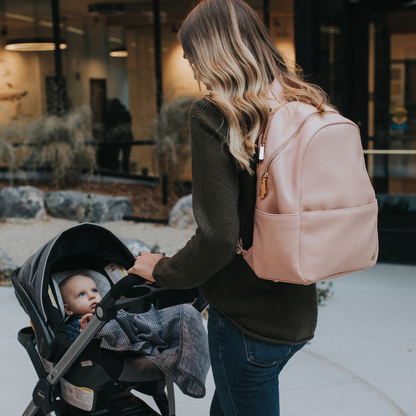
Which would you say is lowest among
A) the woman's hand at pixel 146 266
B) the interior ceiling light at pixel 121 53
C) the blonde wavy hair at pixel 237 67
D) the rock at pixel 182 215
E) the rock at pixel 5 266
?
the rock at pixel 5 266

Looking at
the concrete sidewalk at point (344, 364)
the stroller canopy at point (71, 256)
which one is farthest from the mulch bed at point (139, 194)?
the stroller canopy at point (71, 256)

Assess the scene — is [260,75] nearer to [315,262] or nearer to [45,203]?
[315,262]

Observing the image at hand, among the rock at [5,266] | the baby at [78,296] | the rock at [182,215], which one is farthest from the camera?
the rock at [182,215]

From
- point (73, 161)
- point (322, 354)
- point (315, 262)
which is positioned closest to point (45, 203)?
point (73, 161)

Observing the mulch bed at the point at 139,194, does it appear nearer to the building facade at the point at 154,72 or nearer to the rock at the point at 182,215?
the rock at the point at 182,215

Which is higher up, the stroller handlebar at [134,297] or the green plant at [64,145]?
the green plant at [64,145]

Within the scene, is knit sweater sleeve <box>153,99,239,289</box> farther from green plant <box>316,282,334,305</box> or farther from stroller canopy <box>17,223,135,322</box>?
green plant <box>316,282,334,305</box>

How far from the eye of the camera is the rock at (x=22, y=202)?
6309 mm

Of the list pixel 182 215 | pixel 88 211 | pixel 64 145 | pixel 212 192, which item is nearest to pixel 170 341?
pixel 212 192

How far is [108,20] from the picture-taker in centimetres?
589

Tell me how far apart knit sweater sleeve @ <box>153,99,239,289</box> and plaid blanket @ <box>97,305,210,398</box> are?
82 centimetres

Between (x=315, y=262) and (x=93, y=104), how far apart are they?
525 centimetres

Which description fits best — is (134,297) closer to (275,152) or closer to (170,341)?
(170,341)

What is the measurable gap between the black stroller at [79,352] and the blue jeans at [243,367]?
315 mm
